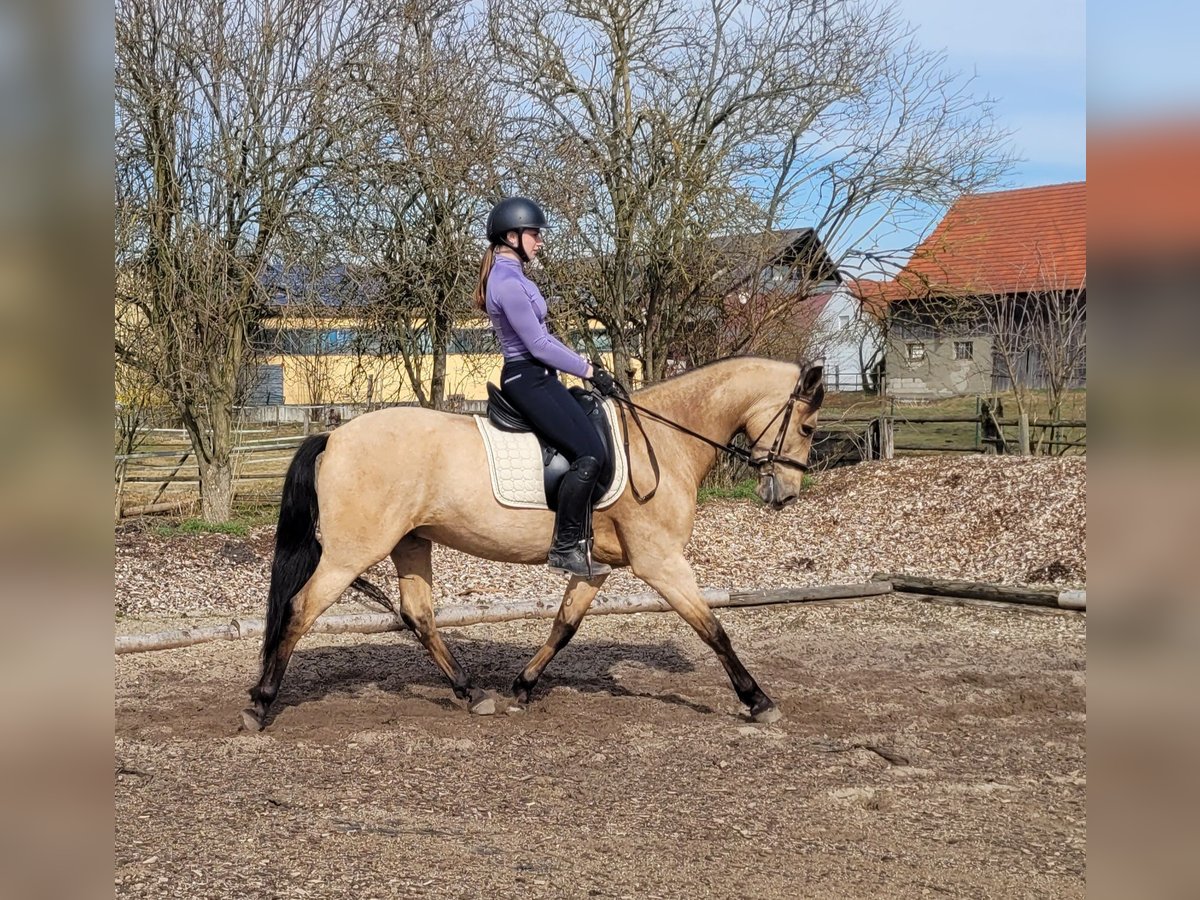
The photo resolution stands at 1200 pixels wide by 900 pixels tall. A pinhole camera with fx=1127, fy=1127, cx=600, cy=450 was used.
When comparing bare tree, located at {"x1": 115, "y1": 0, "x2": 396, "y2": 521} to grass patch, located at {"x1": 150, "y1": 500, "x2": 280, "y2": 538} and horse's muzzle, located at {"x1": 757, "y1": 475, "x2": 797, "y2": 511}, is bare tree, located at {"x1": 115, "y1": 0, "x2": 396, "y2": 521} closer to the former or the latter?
grass patch, located at {"x1": 150, "y1": 500, "x2": 280, "y2": 538}

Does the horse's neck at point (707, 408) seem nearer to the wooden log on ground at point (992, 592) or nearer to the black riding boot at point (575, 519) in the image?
the black riding boot at point (575, 519)

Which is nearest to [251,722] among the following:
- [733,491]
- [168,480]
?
[168,480]

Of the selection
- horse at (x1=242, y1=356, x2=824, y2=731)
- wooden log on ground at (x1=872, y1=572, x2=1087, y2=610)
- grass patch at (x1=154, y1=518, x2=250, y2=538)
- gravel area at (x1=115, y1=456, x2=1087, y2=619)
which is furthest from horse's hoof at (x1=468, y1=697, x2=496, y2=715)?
grass patch at (x1=154, y1=518, x2=250, y2=538)

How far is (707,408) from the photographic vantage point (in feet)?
21.2

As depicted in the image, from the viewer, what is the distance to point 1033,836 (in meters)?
4.33

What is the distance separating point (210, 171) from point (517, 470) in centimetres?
793

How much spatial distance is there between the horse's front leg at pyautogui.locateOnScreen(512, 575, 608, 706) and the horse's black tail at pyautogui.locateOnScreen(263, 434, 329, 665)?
140 centimetres

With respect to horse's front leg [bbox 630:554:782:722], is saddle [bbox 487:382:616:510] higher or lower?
higher

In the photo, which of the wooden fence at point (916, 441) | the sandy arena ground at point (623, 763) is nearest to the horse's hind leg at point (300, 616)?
the sandy arena ground at point (623, 763)

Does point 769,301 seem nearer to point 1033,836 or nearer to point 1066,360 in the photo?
point 1066,360

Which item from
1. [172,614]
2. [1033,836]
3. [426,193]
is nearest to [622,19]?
[426,193]

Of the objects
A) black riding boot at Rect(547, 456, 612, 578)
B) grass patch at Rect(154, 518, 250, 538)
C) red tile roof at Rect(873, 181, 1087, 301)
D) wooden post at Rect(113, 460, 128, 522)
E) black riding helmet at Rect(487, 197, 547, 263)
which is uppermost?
red tile roof at Rect(873, 181, 1087, 301)

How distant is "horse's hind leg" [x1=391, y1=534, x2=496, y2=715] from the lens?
649 centimetres

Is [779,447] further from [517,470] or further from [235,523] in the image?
[235,523]
